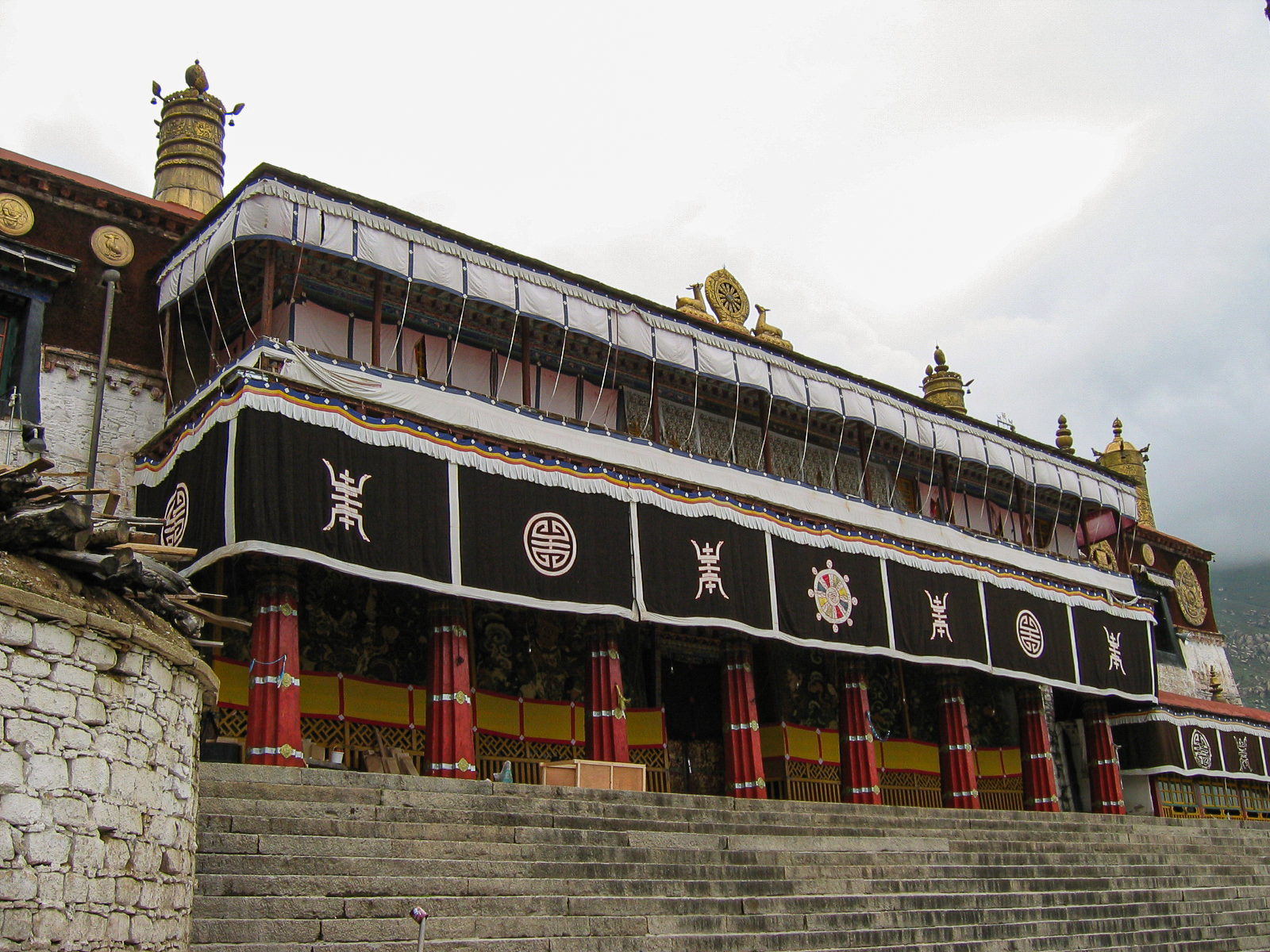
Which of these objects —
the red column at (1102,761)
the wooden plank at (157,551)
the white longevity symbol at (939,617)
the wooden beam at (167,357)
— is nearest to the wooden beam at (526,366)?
the wooden beam at (167,357)

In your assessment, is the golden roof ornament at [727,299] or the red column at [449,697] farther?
the golden roof ornament at [727,299]

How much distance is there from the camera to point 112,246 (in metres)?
17.9

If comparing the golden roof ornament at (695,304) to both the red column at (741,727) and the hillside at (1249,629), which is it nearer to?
the red column at (741,727)

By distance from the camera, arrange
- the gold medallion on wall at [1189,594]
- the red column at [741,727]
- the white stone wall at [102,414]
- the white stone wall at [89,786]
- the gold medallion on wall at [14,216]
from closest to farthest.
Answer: the white stone wall at [89,786] → the white stone wall at [102,414] → the gold medallion on wall at [14,216] → the red column at [741,727] → the gold medallion on wall at [1189,594]

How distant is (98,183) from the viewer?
18078 millimetres

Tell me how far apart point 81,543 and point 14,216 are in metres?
10.7

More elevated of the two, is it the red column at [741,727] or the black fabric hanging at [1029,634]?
the black fabric hanging at [1029,634]

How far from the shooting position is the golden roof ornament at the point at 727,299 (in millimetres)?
22969

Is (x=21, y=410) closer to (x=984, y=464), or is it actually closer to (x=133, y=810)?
(x=133, y=810)

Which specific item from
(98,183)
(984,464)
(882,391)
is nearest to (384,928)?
(98,183)

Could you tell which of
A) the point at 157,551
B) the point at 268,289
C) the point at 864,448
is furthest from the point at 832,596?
the point at 157,551

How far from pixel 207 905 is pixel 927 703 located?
18.1 meters

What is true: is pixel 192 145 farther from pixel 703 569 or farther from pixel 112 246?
pixel 703 569

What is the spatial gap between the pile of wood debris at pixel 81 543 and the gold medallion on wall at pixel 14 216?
360 inches
